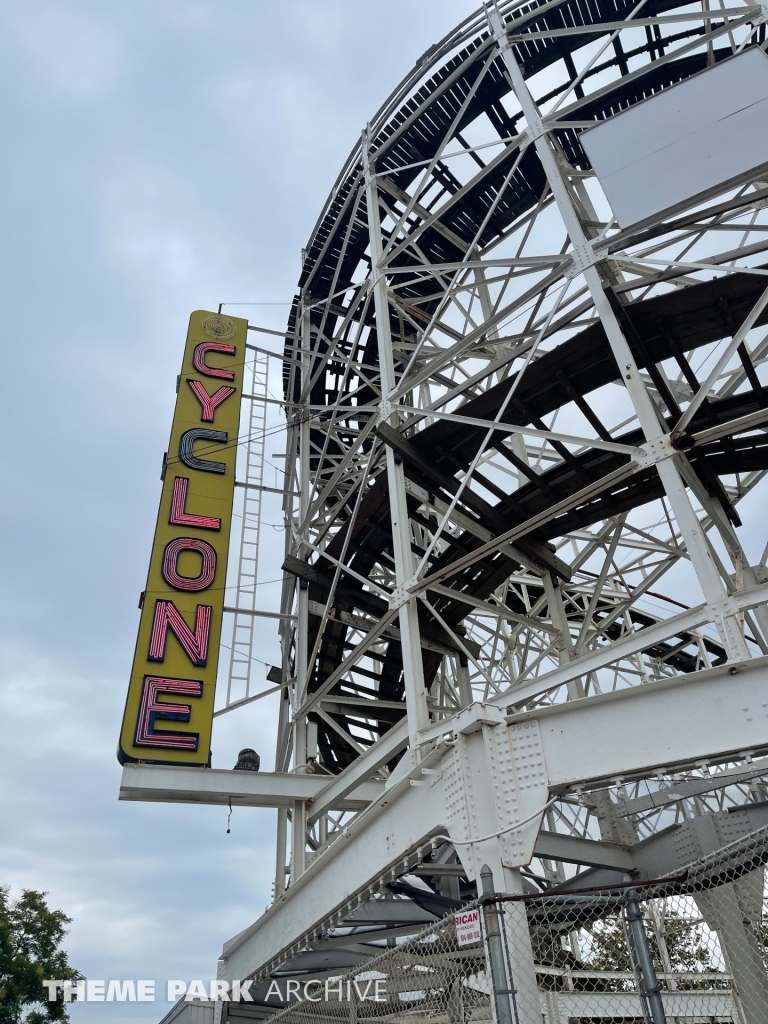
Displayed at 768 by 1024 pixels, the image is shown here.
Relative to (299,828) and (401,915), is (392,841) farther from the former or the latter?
(299,828)

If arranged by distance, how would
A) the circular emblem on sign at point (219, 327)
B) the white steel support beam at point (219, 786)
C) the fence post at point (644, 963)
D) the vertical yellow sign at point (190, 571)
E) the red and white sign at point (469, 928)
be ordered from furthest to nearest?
the circular emblem on sign at point (219, 327) < the vertical yellow sign at point (190, 571) < the white steel support beam at point (219, 786) < the red and white sign at point (469, 928) < the fence post at point (644, 963)

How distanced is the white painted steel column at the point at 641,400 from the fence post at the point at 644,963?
2.62 m

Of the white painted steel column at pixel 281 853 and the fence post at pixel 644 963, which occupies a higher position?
the white painted steel column at pixel 281 853

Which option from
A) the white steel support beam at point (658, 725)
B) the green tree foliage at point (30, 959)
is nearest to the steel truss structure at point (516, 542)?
the white steel support beam at point (658, 725)

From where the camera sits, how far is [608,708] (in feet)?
22.2

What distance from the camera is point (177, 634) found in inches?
567

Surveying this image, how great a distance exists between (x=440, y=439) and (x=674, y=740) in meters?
6.67

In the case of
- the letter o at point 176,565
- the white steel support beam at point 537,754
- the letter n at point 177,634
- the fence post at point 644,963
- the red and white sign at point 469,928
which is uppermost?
the letter o at point 176,565

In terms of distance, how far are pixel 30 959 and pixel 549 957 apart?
48.4 feet

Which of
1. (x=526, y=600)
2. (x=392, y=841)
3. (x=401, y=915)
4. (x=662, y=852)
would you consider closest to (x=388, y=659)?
(x=526, y=600)

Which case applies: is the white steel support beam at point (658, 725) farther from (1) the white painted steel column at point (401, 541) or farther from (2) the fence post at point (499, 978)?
(1) the white painted steel column at point (401, 541)

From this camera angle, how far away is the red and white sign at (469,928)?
5.39 metres

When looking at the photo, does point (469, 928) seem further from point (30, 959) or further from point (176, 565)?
point (30, 959)

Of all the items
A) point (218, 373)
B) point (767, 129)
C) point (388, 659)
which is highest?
point (218, 373)
